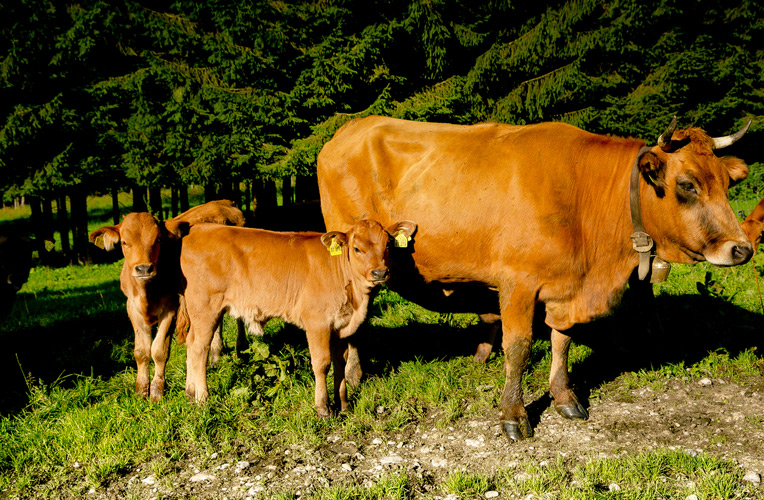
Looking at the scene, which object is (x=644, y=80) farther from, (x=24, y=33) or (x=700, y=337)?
(x=24, y=33)

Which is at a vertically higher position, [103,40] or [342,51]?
[103,40]

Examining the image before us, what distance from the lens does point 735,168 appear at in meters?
5.01

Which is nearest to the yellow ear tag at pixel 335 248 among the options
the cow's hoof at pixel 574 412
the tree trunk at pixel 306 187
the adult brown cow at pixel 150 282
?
the adult brown cow at pixel 150 282

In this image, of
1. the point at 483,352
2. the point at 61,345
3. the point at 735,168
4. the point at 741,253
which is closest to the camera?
the point at 741,253

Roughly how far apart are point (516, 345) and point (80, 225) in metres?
17.3

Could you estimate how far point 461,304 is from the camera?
6543 millimetres

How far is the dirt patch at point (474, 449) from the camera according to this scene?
4.20 m

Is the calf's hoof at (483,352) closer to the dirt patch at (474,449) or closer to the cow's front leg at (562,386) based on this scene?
the cow's front leg at (562,386)

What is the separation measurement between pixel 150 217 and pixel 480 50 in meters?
12.5

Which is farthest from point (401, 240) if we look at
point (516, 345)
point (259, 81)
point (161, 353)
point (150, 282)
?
point (259, 81)

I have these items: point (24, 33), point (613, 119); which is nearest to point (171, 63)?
point (24, 33)

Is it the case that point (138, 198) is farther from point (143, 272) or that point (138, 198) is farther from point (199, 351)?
point (199, 351)

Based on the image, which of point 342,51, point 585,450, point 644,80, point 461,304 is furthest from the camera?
point 644,80

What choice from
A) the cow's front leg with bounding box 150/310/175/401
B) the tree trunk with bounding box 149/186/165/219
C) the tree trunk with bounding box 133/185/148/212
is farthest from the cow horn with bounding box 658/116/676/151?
the tree trunk with bounding box 149/186/165/219
